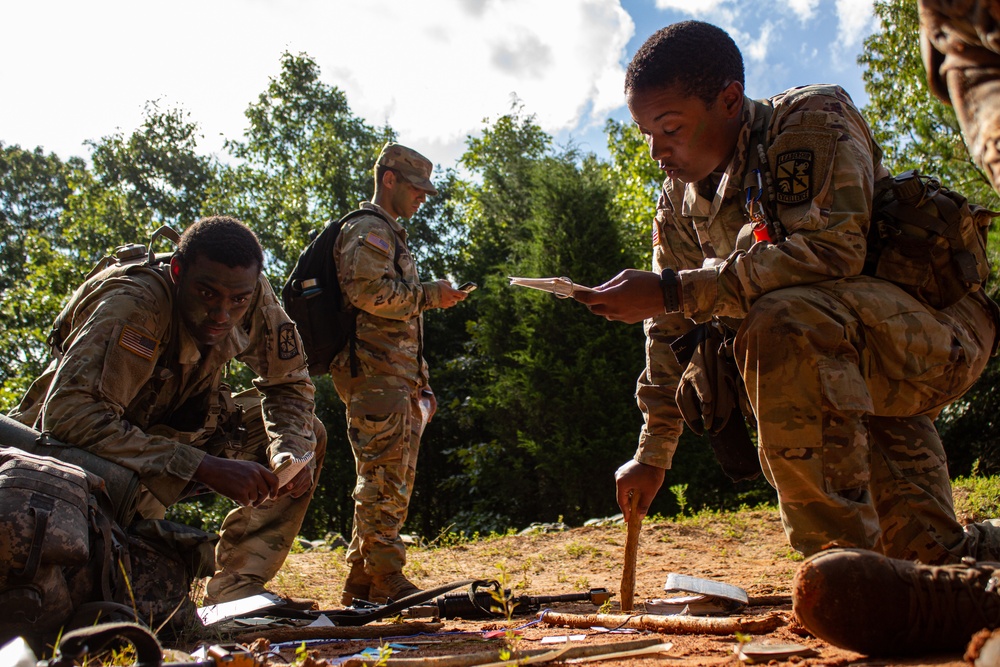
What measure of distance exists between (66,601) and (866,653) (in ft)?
7.36

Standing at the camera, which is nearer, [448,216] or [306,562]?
[306,562]

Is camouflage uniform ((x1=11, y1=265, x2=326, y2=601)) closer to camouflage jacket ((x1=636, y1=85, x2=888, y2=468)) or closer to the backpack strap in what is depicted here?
the backpack strap

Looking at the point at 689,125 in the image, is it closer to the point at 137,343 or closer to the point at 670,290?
the point at 670,290

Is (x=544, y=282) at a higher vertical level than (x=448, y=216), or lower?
lower

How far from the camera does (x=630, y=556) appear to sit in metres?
3.40

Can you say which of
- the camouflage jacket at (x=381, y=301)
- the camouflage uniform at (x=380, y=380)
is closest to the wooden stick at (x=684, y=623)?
the camouflage uniform at (x=380, y=380)

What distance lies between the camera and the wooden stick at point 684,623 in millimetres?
2336

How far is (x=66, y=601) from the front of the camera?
2.50 metres

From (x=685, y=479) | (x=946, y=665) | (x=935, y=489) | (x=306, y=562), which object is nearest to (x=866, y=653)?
(x=946, y=665)

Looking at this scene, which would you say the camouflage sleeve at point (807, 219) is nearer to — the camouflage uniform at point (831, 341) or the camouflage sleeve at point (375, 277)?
the camouflage uniform at point (831, 341)

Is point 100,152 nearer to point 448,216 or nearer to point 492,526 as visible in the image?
point 448,216

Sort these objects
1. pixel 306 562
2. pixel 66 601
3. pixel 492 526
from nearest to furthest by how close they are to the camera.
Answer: pixel 66 601, pixel 306 562, pixel 492 526

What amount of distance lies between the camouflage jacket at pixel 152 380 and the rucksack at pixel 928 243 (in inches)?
106

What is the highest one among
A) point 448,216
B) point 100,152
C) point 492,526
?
point 100,152
